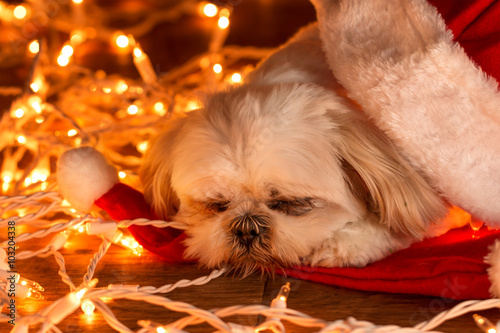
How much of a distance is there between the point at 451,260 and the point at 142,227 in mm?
706

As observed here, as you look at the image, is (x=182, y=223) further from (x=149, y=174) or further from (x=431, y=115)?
(x=431, y=115)

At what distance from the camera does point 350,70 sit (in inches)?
51.6

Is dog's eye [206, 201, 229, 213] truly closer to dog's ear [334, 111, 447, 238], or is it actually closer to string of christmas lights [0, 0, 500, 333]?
string of christmas lights [0, 0, 500, 333]

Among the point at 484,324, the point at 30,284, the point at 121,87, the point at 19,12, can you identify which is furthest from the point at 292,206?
the point at 19,12

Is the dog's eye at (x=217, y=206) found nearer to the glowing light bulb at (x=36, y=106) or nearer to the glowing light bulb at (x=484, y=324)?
the glowing light bulb at (x=484, y=324)

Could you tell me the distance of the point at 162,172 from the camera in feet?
4.64

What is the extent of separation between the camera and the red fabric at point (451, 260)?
113cm

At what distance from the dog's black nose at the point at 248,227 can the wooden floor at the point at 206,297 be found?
10 centimetres

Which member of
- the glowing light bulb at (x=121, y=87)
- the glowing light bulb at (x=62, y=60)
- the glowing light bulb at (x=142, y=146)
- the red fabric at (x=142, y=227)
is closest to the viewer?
the red fabric at (x=142, y=227)

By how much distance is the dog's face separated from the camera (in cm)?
122

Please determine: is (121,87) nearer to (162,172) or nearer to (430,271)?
(162,172)

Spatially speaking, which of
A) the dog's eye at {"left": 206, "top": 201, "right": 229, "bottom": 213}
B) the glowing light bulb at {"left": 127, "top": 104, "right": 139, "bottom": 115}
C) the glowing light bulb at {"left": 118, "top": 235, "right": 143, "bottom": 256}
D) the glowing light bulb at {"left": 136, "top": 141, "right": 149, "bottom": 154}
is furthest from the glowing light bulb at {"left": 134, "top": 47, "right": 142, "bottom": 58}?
the dog's eye at {"left": 206, "top": 201, "right": 229, "bottom": 213}

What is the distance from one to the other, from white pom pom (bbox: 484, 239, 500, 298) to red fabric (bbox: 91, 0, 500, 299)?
0.02 meters

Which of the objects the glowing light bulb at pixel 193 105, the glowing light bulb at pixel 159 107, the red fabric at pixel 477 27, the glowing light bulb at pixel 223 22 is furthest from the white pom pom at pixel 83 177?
the glowing light bulb at pixel 223 22
